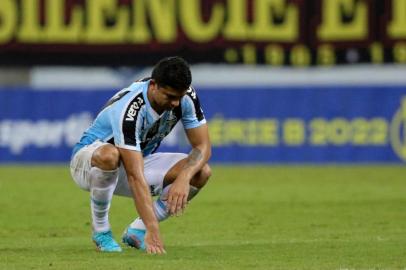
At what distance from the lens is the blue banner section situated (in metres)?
22.0

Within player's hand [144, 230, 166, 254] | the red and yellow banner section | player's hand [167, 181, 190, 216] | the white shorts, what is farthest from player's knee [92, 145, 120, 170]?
the red and yellow banner section

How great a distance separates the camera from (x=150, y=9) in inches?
930

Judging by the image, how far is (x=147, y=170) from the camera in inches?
388

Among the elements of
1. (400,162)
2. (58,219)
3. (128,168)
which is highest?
(128,168)

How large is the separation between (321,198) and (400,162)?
235 inches

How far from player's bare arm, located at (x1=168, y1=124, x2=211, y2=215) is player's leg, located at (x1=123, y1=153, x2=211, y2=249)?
0.56 feet

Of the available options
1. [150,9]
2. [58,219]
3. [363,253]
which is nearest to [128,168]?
[363,253]

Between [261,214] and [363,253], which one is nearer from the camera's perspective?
[363,253]

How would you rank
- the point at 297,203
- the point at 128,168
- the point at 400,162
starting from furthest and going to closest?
1. the point at 400,162
2. the point at 297,203
3. the point at 128,168

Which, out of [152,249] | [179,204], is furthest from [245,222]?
[152,249]

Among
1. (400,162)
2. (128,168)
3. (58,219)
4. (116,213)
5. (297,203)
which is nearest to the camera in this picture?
(128,168)

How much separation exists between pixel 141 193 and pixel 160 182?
2.82 ft

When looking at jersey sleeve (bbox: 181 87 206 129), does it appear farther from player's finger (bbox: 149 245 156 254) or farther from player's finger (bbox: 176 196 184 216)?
player's finger (bbox: 149 245 156 254)

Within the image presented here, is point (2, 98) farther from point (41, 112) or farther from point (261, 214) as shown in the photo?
point (261, 214)
